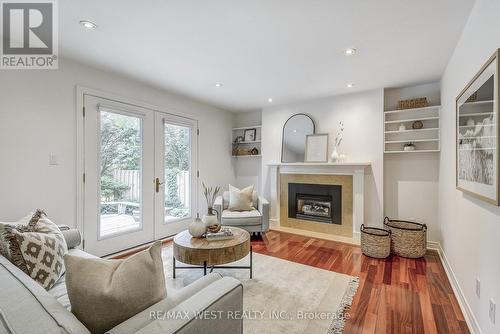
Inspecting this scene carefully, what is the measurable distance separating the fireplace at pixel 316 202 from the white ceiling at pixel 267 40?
1.68 meters

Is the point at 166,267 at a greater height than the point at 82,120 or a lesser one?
lesser

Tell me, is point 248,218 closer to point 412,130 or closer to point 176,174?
point 176,174

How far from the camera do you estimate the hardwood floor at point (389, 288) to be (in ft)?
5.98

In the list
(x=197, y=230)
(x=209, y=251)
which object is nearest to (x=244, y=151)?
(x=197, y=230)

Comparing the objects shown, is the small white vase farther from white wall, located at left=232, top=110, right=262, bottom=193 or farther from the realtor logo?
white wall, located at left=232, top=110, right=262, bottom=193

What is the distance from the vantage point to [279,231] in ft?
14.2

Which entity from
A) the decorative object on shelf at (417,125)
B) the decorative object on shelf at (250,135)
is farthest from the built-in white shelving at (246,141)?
the decorative object on shelf at (417,125)

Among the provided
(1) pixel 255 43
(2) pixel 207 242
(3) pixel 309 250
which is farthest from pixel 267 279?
(1) pixel 255 43

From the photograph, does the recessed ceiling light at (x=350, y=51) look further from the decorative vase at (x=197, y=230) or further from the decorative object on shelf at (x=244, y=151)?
the decorative object on shelf at (x=244, y=151)

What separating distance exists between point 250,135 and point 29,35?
3.55 metres

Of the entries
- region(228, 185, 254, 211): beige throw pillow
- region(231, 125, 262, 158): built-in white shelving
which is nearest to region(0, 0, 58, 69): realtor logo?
region(228, 185, 254, 211): beige throw pillow

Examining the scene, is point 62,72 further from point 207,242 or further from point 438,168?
point 438,168

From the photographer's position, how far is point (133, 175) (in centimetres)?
335

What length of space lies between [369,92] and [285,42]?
202cm
